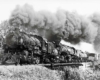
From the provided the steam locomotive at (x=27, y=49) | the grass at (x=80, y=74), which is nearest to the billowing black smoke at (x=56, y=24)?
the steam locomotive at (x=27, y=49)

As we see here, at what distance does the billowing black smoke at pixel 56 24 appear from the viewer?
16031 millimetres

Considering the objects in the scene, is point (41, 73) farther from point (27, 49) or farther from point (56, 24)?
point (56, 24)

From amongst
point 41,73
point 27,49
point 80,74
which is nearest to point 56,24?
point 27,49

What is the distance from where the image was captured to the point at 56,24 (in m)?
18.0

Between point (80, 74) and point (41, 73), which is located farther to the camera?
point (80, 74)

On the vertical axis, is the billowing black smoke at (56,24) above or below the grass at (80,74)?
above

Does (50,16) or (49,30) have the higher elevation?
(50,16)

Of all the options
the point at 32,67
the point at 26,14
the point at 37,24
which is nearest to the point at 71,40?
the point at 37,24

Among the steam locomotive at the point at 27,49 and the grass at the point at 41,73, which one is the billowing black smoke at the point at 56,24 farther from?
the grass at the point at 41,73

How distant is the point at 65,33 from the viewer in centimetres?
1891

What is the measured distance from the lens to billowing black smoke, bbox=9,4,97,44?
1603 centimetres

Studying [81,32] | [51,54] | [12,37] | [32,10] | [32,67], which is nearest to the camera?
[32,67]

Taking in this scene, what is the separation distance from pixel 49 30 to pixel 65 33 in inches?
64.9

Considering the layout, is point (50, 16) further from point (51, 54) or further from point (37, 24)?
point (51, 54)
